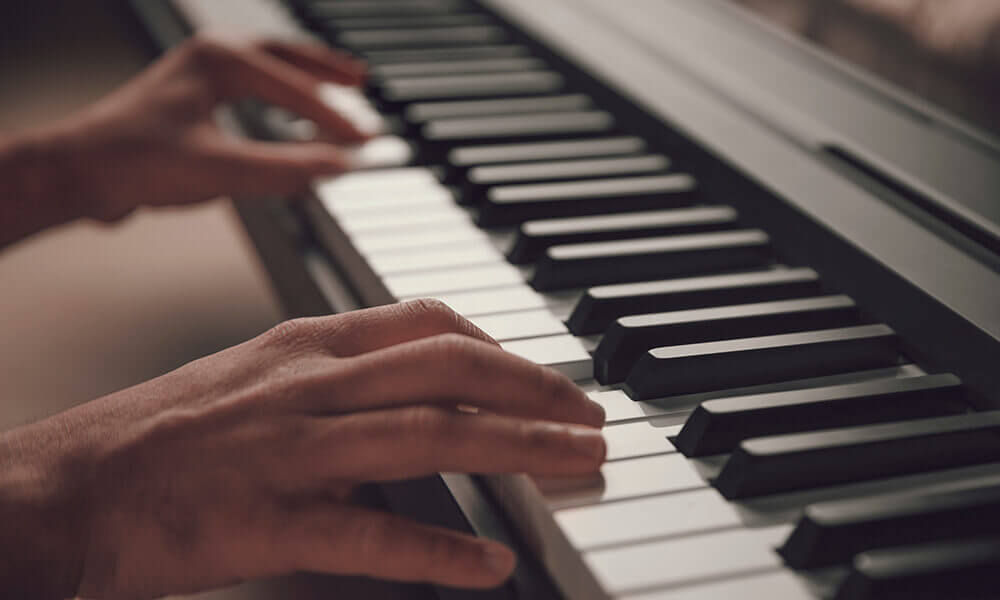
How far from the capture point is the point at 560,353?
89cm

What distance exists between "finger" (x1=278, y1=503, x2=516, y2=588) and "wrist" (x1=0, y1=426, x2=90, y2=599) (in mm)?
185

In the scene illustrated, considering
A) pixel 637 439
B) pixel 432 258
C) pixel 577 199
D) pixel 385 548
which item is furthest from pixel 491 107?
pixel 385 548

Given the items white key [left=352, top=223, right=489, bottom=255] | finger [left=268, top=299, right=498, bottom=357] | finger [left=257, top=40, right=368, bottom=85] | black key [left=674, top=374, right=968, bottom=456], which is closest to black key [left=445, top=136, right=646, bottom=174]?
white key [left=352, top=223, right=489, bottom=255]

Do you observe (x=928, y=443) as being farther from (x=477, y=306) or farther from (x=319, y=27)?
(x=319, y=27)

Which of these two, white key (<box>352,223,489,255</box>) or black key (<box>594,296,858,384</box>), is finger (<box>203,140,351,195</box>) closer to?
white key (<box>352,223,489,255</box>)

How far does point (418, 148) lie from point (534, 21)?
0.40 metres

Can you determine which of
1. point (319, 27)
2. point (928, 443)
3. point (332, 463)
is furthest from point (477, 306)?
point (319, 27)

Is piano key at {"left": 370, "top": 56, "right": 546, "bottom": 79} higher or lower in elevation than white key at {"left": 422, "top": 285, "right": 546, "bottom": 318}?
higher

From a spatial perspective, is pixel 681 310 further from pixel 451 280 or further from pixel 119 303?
pixel 119 303

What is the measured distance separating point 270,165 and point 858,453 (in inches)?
38.8

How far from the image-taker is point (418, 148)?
139 cm

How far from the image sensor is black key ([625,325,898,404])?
0.84 m

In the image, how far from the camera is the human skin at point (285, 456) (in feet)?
2.29

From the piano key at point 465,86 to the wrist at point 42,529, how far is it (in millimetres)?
847
